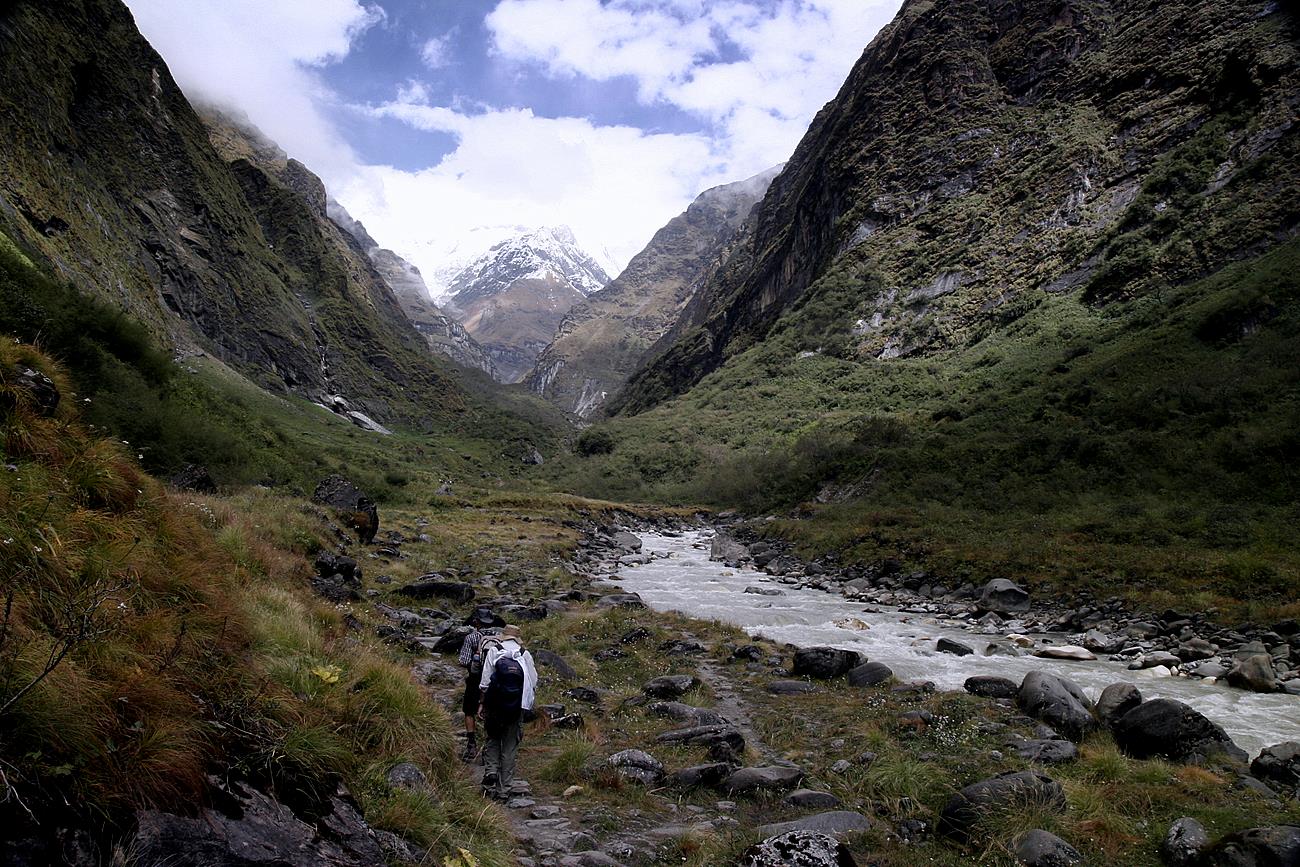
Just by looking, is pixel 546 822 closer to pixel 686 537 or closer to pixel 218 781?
pixel 218 781

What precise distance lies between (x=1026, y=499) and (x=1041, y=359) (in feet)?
88.1

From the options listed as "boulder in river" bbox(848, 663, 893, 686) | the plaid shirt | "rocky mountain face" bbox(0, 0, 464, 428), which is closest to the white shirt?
the plaid shirt

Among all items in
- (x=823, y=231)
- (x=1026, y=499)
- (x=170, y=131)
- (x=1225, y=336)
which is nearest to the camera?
(x=1026, y=499)

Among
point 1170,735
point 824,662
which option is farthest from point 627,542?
point 1170,735

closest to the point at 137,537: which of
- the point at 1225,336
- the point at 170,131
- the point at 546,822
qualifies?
the point at 546,822

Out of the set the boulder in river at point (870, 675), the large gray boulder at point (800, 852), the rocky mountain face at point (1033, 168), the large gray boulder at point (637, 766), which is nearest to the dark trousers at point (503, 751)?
the large gray boulder at point (637, 766)

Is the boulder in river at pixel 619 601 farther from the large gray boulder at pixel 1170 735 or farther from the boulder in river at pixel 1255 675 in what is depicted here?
the boulder in river at pixel 1255 675

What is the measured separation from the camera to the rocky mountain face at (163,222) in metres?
47.8

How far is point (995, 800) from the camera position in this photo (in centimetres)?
642

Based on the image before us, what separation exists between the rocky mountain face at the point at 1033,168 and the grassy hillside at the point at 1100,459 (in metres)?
7.03

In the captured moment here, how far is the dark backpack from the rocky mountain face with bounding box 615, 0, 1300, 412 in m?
56.0

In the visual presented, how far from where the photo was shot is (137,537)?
5.85 metres

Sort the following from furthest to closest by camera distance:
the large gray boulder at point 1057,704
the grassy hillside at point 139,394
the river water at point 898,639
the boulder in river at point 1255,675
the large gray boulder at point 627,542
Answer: the large gray boulder at point 627,542 → the grassy hillside at point 139,394 → the boulder in river at point 1255,675 → the river water at point 898,639 → the large gray boulder at point 1057,704

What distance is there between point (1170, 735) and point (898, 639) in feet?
29.6
